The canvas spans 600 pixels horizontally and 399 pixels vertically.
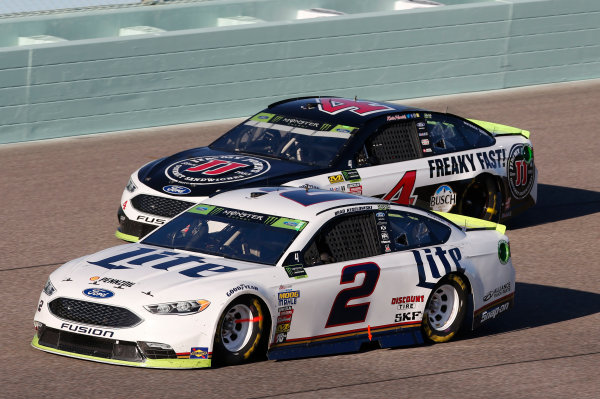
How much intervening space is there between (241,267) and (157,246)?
96 centimetres

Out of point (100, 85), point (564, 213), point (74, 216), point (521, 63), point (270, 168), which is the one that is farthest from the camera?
point (521, 63)

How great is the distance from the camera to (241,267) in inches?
351

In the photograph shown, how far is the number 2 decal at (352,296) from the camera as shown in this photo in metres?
9.23

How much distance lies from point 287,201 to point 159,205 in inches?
105

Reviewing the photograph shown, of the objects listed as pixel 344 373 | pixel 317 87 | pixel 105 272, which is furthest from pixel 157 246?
pixel 317 87

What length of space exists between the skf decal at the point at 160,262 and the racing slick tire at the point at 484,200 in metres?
5.28

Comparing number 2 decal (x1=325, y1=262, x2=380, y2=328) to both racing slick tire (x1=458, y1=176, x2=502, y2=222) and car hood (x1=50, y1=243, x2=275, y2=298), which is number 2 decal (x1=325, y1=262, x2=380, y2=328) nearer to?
car hood (x1=50, y1=243, x2=275, y2=298)

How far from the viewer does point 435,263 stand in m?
9.79

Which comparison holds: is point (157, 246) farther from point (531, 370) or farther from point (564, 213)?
point (564, 213)

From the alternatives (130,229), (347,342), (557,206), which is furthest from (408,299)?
(557,206)

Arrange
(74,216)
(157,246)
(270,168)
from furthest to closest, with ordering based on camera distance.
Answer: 1. (74,216)
2. (270,168)
3. (157,246)

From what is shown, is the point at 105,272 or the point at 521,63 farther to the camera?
the point at 521,63

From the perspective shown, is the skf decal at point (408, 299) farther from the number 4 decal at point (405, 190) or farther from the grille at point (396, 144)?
the grille at point (396, 144)

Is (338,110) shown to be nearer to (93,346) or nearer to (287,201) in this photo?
(287,201)
